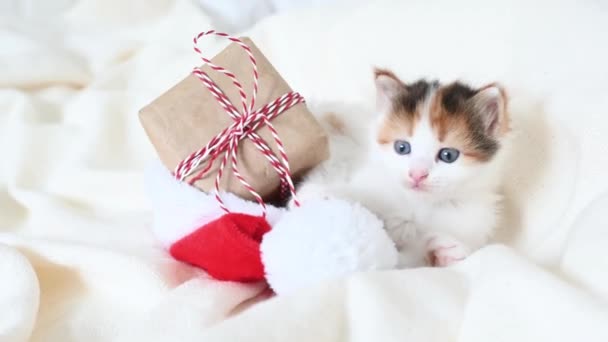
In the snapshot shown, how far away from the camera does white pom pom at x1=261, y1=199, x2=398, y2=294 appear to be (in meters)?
0.79

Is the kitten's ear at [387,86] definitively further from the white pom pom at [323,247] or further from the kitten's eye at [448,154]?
the white pom pom at [323,247]

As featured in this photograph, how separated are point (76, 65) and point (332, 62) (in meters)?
0.67

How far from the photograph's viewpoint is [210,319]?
812mm

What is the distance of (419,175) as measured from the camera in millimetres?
897

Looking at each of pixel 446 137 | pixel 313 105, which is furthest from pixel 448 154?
pixel 313 105

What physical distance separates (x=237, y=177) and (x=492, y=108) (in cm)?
38

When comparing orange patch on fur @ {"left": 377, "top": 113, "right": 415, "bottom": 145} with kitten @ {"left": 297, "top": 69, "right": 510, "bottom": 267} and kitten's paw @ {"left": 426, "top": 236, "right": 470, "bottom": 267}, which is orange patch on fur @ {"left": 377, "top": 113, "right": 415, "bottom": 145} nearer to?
kitten @ {"left": 297, "top": 69, "right": 510, "bottom": 267}

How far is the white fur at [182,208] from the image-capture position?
95 centimetres

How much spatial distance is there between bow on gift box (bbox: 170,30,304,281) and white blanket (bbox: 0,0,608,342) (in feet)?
0.10

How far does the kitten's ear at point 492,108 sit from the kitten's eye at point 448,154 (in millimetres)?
62

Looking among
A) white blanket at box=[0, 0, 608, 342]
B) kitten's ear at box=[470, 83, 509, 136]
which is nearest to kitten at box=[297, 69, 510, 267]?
kitten's ear at box=[470, 83, 509, 136]

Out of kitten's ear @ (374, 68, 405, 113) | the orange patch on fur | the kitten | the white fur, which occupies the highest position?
the white fur

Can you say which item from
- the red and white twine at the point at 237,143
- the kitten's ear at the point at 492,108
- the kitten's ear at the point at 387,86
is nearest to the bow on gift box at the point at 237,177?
the red and white twine at the point at 237,143

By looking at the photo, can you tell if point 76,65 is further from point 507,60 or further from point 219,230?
point 507,60
